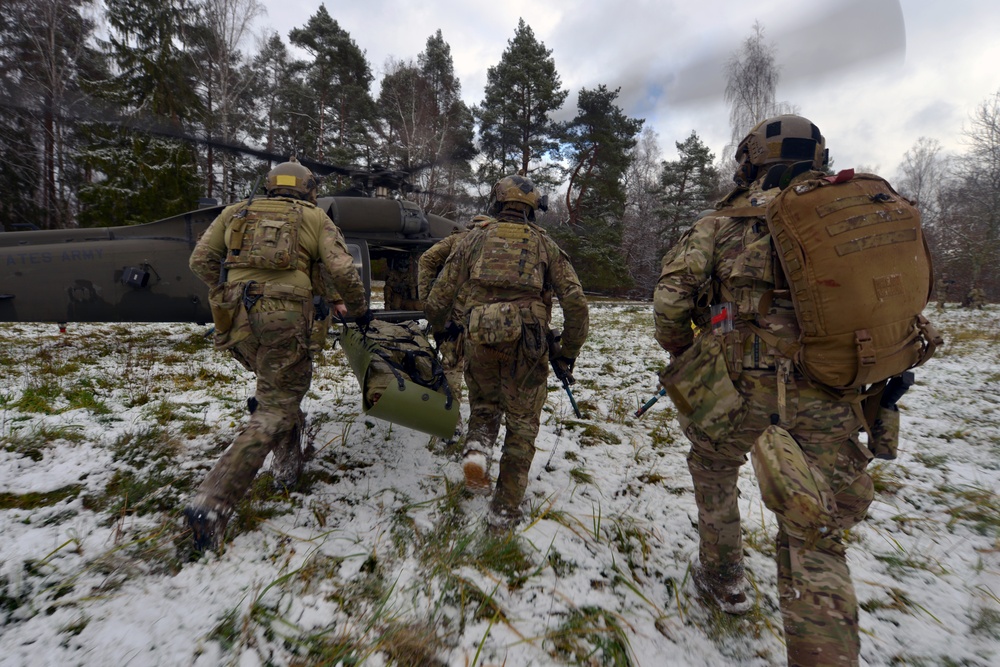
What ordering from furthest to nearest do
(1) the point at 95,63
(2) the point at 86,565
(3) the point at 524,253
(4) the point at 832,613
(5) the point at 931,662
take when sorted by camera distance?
(1) the point at 95,63, (3) the point at 524,253, (2) the point at 86,565, (5) the point at 931,662, (4) the point at 832,613

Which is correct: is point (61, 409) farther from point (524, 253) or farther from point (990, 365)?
point (990, 365)

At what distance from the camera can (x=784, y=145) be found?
187 centimetres

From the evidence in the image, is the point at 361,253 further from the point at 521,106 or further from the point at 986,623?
the point at 521,106

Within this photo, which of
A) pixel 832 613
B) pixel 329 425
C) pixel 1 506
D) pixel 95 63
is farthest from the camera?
pixel 95 63

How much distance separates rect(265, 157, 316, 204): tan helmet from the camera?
288 centimetres

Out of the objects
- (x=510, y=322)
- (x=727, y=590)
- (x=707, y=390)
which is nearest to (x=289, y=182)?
(x=510, y=322)

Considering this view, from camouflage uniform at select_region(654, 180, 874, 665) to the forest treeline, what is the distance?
30.5 feet

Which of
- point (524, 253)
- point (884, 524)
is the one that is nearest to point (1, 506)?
point (524, 253)

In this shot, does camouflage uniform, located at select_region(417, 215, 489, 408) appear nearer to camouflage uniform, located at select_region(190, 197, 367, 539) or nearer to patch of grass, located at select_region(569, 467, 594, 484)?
camouflage uniform, located at select_region(190, 197, 367, 539)

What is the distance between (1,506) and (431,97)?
23234 mm

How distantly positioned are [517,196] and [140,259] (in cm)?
564

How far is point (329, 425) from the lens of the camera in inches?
147

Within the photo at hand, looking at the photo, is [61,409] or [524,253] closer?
[524,253]

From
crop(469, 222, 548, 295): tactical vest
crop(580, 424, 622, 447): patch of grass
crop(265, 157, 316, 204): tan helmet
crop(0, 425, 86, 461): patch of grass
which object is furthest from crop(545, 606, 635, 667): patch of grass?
crop(0, 425, 86, 461): patch of grass
